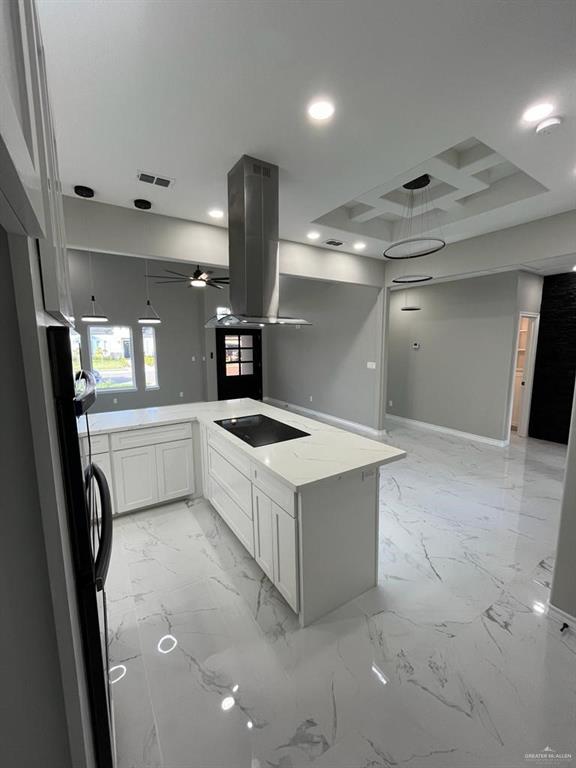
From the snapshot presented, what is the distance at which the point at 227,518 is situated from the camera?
2668mm

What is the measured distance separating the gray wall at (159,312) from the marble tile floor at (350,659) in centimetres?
507

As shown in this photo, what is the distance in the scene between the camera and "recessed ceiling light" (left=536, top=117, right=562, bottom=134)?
1.85m

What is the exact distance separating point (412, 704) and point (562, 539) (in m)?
1.21

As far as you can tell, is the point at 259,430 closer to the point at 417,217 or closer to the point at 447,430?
the point at 417,217

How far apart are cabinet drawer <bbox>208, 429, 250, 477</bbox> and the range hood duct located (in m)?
0.97

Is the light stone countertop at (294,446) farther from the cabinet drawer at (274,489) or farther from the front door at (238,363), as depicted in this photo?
the front door at (238,363)

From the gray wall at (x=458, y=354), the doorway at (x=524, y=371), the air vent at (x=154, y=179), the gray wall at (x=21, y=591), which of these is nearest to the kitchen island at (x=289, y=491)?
the gray wall at (x=21, y=591)

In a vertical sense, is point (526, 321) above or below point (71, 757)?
above

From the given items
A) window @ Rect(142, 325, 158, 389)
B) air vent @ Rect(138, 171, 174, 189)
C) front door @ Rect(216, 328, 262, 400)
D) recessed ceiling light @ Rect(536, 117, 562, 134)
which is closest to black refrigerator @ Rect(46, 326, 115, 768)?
air vent @ Rect(138, 171, 174, 189)

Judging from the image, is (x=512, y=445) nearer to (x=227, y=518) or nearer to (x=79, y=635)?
(x=227, y=518)

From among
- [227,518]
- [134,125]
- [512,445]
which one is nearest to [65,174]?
[134,125]

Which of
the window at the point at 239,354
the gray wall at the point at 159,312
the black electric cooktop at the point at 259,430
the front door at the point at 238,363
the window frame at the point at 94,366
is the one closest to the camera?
the black electric cooktop at the point at 259,430

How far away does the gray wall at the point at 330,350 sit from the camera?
18.5ft

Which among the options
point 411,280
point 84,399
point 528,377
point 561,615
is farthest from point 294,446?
point 528,377
